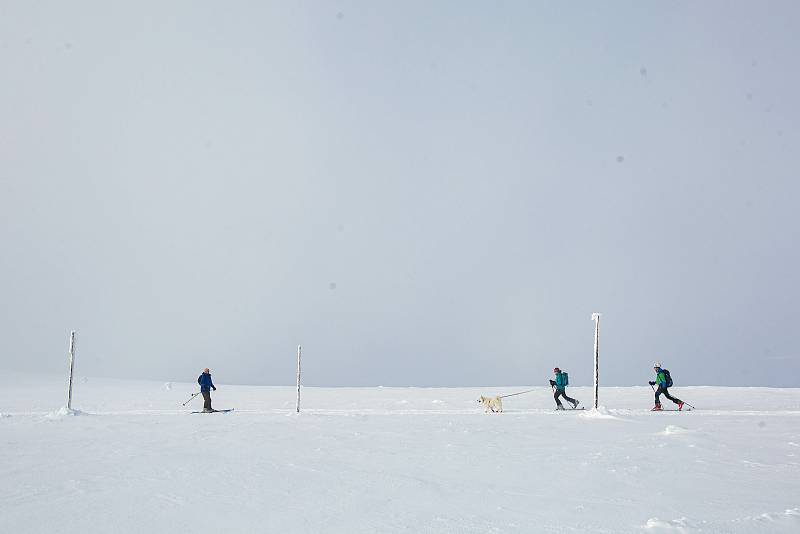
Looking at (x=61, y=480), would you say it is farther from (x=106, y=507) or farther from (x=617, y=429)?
(x=617, y=429)

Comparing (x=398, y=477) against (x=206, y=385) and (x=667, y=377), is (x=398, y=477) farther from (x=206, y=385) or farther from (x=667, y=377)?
(x=667, y=377)

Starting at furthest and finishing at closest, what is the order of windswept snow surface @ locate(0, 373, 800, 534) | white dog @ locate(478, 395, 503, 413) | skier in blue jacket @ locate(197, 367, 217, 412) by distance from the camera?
skier in blue jacket @ locate(197, 367, 217, 412) < white dog @ locate(478, 395, 503, 413) < windswept snow surface @ locate(0, 373, 800, 534)

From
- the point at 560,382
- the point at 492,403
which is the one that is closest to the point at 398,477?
the point at 492,403

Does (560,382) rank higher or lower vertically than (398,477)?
higher

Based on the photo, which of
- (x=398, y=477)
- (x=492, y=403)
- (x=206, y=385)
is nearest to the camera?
(x=398, y=477)

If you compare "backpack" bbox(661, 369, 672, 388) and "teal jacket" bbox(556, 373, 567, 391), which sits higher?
"backpack" bbox(661, 369, 672, 388)

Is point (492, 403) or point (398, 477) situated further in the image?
point (492, 403)

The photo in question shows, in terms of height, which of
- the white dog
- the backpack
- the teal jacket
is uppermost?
the backpack

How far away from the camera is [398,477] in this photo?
10.5 m

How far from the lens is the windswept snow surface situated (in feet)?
25.6

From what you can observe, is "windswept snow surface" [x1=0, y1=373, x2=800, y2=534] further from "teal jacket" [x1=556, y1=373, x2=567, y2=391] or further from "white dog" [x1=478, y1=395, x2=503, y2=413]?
"teal jacket" [x1=556, y1=373, x2=567, y2=391]

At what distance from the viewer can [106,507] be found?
8.38 meters

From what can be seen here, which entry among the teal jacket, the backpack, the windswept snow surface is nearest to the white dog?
the teal jacket

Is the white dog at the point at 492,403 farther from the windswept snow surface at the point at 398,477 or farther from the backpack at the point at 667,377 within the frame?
the backpack at the point at 667,377
